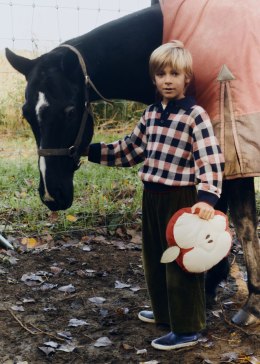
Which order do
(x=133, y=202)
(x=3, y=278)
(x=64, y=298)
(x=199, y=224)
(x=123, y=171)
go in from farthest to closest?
1. (x=123, y=171)
2. (x=133, y=202)
3. (x=3, y=278)
4. (x=64, y=298)
5. (x=199, y=224)

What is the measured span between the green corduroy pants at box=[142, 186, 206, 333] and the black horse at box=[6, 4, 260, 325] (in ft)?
1.21

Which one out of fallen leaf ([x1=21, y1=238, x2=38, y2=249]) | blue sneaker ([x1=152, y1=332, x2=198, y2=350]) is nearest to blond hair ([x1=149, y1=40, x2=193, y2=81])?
blue sneaker ([x1=152, y1=332, x2=198, y2=350])

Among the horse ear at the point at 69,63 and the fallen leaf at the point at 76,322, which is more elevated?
the horse ear at the point at 69,63

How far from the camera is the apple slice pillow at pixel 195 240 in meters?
2.54

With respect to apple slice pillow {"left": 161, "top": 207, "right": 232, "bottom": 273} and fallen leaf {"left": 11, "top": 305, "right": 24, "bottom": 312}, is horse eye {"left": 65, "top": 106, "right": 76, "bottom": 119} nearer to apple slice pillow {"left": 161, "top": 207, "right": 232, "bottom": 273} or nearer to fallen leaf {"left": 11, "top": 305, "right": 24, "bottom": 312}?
apple slice pillow {"left": 161, "top": 207, "right": 232, "bottom": 273}

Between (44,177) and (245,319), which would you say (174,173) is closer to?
(44,177)

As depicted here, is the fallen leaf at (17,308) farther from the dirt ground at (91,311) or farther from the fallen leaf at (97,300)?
the fallen leaf at (97,300)

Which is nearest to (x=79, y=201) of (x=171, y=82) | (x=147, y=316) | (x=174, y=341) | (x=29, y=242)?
(x=29, y=242)

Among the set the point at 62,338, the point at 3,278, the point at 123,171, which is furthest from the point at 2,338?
the point at 123,171

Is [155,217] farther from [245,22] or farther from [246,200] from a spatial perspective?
[245,22]

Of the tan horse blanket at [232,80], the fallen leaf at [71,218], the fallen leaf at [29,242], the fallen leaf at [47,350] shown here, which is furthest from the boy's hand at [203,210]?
the fallen leaf at [71,218]

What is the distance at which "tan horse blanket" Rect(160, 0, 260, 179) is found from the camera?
270cm

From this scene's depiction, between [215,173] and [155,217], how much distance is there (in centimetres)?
46

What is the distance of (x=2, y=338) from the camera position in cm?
297
